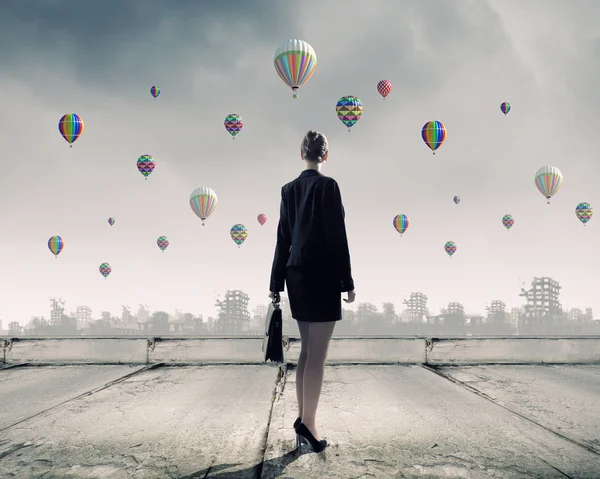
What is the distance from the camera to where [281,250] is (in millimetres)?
2607

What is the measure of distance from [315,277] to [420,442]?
106cm

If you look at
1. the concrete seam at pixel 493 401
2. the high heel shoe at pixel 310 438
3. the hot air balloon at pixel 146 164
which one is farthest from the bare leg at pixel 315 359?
the hot air balloon at pixel 146 164

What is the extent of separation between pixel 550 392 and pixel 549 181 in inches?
1203

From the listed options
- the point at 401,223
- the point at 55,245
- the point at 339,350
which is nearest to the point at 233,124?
the point at 401,223

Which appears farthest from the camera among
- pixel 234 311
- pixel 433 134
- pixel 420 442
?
pixel 234 311

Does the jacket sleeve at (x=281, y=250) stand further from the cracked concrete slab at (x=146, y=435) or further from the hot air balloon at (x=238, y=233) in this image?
the hot air balloon at (x=238, y=233)

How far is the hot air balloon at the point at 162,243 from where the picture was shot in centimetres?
4144

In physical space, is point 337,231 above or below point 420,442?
above

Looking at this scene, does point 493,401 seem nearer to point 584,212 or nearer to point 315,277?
point 315,277

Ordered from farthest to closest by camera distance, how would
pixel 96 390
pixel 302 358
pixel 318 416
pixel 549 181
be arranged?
pixel 549 181, pixel 96 390, pixel 318 416, pixel 302 358

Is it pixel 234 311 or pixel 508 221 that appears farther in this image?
pixel 234 311

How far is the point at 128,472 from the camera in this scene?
76.8 inches

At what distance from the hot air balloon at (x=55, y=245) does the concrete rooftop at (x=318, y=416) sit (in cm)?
3718

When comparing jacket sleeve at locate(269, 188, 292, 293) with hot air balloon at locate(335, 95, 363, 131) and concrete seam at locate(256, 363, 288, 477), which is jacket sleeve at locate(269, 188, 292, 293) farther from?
hot air balloon at locate(335, 95, 363, 131)
